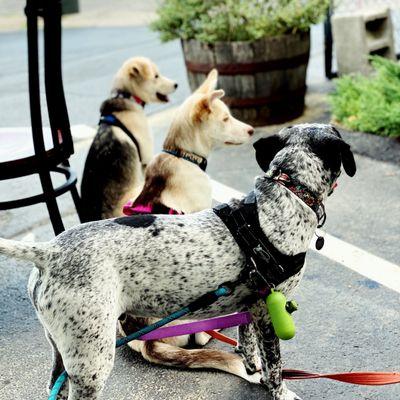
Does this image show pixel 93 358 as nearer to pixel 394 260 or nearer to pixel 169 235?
pixel 169 235

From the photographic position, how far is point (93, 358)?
2.22 metres

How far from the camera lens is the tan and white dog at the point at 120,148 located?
4.20 meters

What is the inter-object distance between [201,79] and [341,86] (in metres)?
1.52

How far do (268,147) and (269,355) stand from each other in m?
0.90

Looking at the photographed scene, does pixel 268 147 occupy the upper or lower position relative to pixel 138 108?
upper

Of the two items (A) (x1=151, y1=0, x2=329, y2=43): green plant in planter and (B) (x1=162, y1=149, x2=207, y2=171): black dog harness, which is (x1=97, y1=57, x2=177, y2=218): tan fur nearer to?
(B) (x1=162, y1=149, x2=207, y2=171): black dog harness

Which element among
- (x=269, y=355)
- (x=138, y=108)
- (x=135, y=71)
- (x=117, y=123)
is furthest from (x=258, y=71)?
(x=269, y=355)

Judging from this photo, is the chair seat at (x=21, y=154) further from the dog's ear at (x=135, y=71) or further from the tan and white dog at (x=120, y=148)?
the dog's ear at (x=135, y=71)

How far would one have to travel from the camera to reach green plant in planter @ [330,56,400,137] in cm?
577

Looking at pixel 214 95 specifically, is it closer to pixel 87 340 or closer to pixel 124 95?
pixel 124 95

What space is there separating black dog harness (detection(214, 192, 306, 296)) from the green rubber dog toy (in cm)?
8

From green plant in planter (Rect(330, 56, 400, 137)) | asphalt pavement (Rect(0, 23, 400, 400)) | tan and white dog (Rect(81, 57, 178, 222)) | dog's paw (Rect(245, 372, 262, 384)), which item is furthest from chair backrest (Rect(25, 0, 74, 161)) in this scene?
green plant in planter (Rect(330, 56, 400, 137))

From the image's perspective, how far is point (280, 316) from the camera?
232cm

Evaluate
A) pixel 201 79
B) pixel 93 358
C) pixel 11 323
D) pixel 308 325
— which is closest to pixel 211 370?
pixel 308 325
